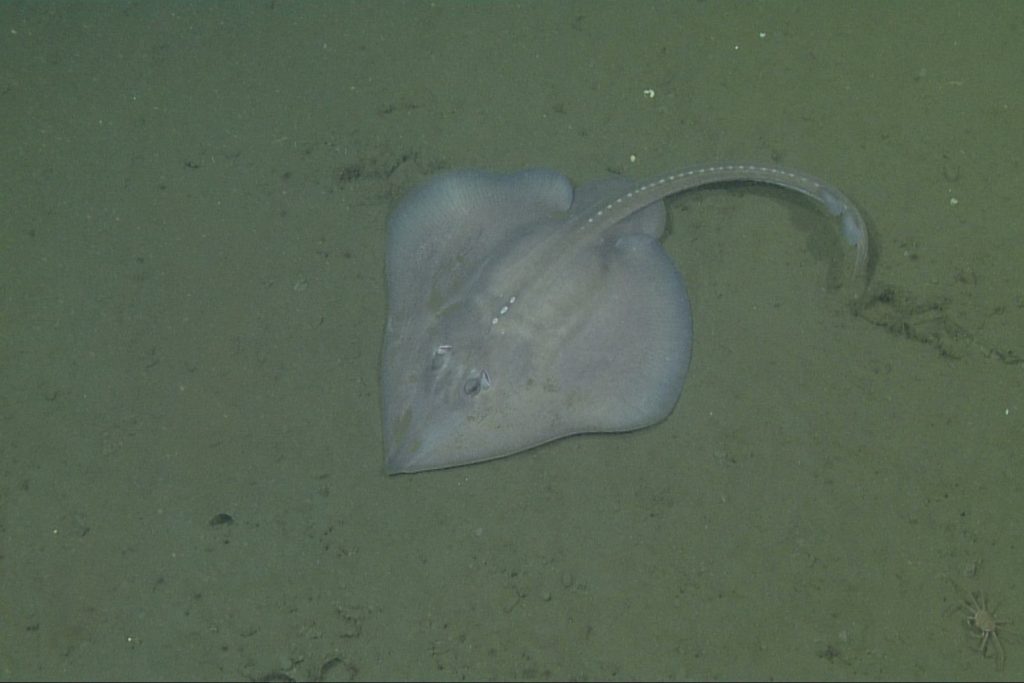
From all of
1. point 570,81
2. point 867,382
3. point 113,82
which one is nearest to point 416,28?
point 570,81

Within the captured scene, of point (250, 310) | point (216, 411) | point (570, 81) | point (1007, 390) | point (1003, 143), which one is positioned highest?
point (570, 81)

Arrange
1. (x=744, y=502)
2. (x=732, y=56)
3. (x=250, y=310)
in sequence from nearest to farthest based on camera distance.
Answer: (x=744, y=502)
(x=250, y=310)
(x=732, y=56)

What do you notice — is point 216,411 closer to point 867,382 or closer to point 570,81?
point 570,81

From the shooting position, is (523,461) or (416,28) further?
(416,28)

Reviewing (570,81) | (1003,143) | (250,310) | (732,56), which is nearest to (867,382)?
(1003,143)

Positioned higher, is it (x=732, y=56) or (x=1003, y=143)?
(x=732, y=56)

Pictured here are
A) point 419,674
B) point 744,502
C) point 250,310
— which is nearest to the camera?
point 419,674

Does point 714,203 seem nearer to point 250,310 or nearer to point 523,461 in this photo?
point 523,461
